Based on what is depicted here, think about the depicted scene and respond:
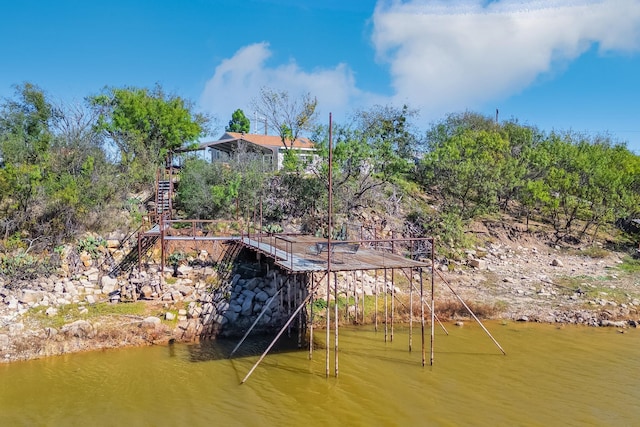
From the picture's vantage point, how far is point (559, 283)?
75.9 feet

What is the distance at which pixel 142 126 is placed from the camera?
29656 mm

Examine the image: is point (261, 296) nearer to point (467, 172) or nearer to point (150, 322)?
point (150, 322)

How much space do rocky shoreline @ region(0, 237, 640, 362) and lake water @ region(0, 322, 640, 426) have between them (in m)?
0.84

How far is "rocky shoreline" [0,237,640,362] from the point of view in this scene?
15938mm

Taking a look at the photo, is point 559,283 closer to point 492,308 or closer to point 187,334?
point 492,308

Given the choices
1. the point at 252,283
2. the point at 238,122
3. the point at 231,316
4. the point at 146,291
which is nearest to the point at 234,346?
the point at 231,316

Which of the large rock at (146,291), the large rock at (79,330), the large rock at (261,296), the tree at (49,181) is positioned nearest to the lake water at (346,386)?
the large rock at (79,330)

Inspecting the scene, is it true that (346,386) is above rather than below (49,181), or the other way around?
below

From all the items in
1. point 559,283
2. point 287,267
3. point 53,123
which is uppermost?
point 53,123

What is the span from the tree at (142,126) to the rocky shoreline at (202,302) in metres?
10.7

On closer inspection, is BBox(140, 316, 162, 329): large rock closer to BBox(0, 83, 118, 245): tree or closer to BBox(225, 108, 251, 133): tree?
BBox(0, 83, 118, 245): tree

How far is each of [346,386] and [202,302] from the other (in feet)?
24.1

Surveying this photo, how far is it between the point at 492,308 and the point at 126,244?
16.5 meters

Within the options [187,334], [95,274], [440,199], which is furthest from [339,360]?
[440,199]
